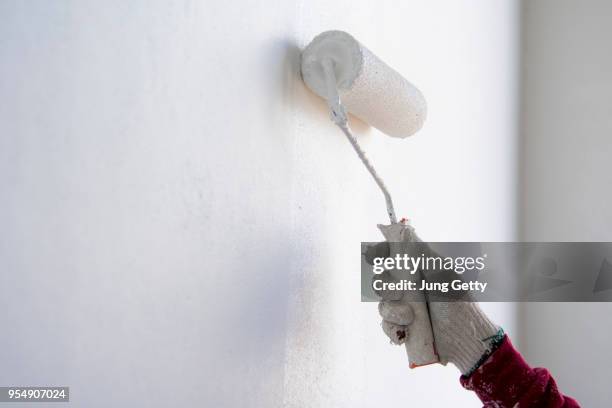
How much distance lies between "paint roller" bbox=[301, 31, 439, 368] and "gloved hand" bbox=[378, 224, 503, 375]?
0.01 meters

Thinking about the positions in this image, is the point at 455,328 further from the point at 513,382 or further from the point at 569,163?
the point at 569,163

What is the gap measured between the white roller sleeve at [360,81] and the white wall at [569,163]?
95cm

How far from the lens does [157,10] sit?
0.57 meters

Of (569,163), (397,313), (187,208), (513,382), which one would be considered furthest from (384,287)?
(569,163)

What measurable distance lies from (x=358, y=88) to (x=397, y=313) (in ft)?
1.02

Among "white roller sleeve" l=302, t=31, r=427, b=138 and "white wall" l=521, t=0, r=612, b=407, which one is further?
"white wall" l=521, t=0, r=612, b=407

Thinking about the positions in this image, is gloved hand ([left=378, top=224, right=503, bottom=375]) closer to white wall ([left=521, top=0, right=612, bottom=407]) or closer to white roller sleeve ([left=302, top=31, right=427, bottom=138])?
white roller sleeve ([left=302, top=31, right=427, bottom=138])

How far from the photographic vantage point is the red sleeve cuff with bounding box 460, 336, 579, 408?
743 millimetres

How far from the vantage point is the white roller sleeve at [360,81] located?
2.47 feet

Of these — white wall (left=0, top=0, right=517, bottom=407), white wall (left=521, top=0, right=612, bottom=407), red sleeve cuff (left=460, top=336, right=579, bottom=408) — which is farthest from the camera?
white wall (left=521, top=0, right=612, bottom=407)

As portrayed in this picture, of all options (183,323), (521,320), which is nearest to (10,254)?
(183,323)

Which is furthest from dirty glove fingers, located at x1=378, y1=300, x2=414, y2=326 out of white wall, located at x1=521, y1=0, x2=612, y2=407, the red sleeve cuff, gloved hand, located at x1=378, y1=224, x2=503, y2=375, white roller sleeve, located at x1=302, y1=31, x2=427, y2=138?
white wall, located at x1=521, y1=0, x2=612, y2=407

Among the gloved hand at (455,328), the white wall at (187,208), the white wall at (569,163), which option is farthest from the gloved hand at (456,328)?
the white wall at (569,163)

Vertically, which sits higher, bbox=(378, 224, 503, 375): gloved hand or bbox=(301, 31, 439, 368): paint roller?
bbox=(301, 31, 439, 368): paint roller
